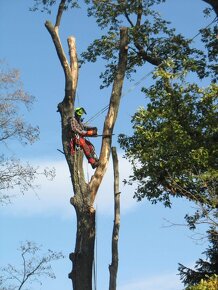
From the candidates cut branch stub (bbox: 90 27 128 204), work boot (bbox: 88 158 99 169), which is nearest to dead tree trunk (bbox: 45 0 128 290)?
cut branch stub (bbox: 90 27 128 204)

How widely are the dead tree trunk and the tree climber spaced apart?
4.7 inches

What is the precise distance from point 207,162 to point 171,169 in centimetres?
80

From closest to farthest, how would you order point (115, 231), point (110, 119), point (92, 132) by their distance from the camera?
point (92, 132) < point (110, 119) < point (115, 231)

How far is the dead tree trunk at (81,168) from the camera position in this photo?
32.8 feet

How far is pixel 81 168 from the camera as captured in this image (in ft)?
35.7

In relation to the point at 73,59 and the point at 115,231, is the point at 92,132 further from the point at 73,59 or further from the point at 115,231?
the point at 115,231

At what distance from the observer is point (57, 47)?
12.0 metres

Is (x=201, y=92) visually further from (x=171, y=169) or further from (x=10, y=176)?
(x=10, y=176)

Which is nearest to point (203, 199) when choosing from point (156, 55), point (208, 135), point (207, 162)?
point (207, 162)

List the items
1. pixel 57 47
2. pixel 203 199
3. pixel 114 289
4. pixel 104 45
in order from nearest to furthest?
pixel 203 199 < pixel 114 289 < pixel 57 47 < pixel 104 45

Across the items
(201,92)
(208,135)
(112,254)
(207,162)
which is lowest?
(112,254)

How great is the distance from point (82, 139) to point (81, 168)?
0.56m

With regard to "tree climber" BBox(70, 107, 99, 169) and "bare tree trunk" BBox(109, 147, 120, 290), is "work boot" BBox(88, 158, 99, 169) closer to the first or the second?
"tree climber" BBox(70, 107, 99, 169)

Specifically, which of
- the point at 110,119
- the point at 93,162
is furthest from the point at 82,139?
the point at 110,119
